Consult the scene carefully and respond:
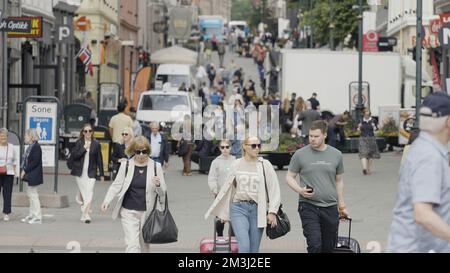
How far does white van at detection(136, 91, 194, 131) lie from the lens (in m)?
41.6

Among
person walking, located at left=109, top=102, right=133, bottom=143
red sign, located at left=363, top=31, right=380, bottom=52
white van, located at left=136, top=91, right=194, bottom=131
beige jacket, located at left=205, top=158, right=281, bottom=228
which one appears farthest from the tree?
beige jacket, located at left=205, top=158, right=281, bottom=228

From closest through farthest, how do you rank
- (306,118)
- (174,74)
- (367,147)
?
(367,147) → (306,118) → (174,74)

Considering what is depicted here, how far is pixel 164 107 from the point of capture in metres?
42.2

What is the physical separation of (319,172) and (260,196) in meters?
0.62

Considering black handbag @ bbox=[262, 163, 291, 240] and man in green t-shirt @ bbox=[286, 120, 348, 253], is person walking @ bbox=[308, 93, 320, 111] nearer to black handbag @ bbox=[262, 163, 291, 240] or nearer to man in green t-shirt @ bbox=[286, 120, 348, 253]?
black handbag @ bbox=[262, 163, 291, 240]

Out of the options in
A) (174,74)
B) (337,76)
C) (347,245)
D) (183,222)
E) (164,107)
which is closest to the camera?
(347,245)

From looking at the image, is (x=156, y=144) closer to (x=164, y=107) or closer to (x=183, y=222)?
(x=183, y=222)

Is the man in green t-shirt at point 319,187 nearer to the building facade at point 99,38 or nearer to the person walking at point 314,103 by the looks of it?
the person walking at point 314,103

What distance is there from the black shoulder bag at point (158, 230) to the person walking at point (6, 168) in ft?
23.1

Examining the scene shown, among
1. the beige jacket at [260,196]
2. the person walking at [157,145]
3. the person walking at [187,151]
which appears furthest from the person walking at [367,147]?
the beige jacket at [260,196]

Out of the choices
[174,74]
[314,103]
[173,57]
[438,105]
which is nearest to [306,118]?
[314,103]
